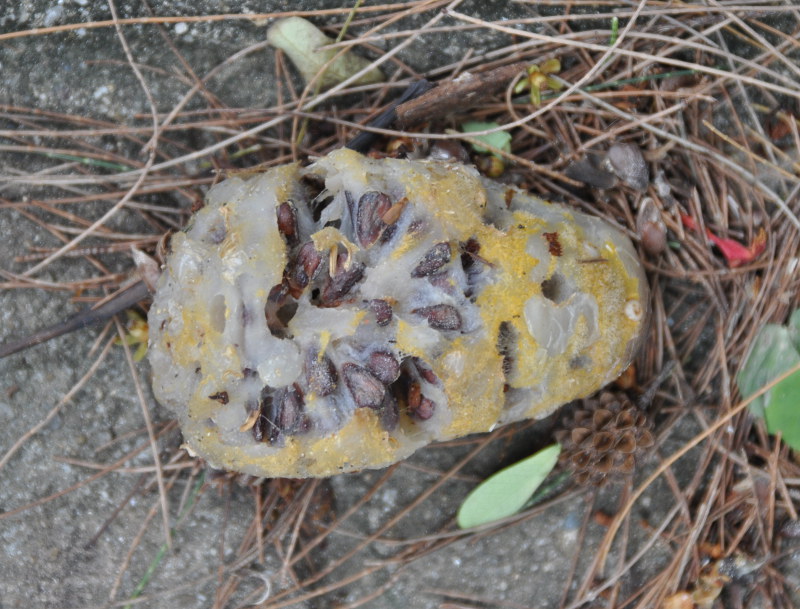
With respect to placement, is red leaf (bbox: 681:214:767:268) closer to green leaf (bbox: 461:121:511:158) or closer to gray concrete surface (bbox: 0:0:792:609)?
green leaf (bbox: 461:121:511:158)

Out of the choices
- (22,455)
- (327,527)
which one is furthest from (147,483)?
(327,527)

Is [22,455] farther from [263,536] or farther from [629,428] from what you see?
[629,428]

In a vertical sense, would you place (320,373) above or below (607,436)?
above

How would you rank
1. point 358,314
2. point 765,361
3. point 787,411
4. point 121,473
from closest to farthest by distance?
point 358,314, point 787,411, point 765,361, point 121,473

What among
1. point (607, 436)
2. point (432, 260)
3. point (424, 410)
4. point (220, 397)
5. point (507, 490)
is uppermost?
point (432, 260)

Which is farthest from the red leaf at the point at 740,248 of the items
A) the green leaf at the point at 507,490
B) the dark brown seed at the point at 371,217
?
the dark brown seed at the point at 371,217

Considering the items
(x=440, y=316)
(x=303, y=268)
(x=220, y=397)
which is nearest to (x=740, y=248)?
(x=440, y=316)

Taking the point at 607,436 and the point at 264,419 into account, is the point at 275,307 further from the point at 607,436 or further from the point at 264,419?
the point at 607,436
